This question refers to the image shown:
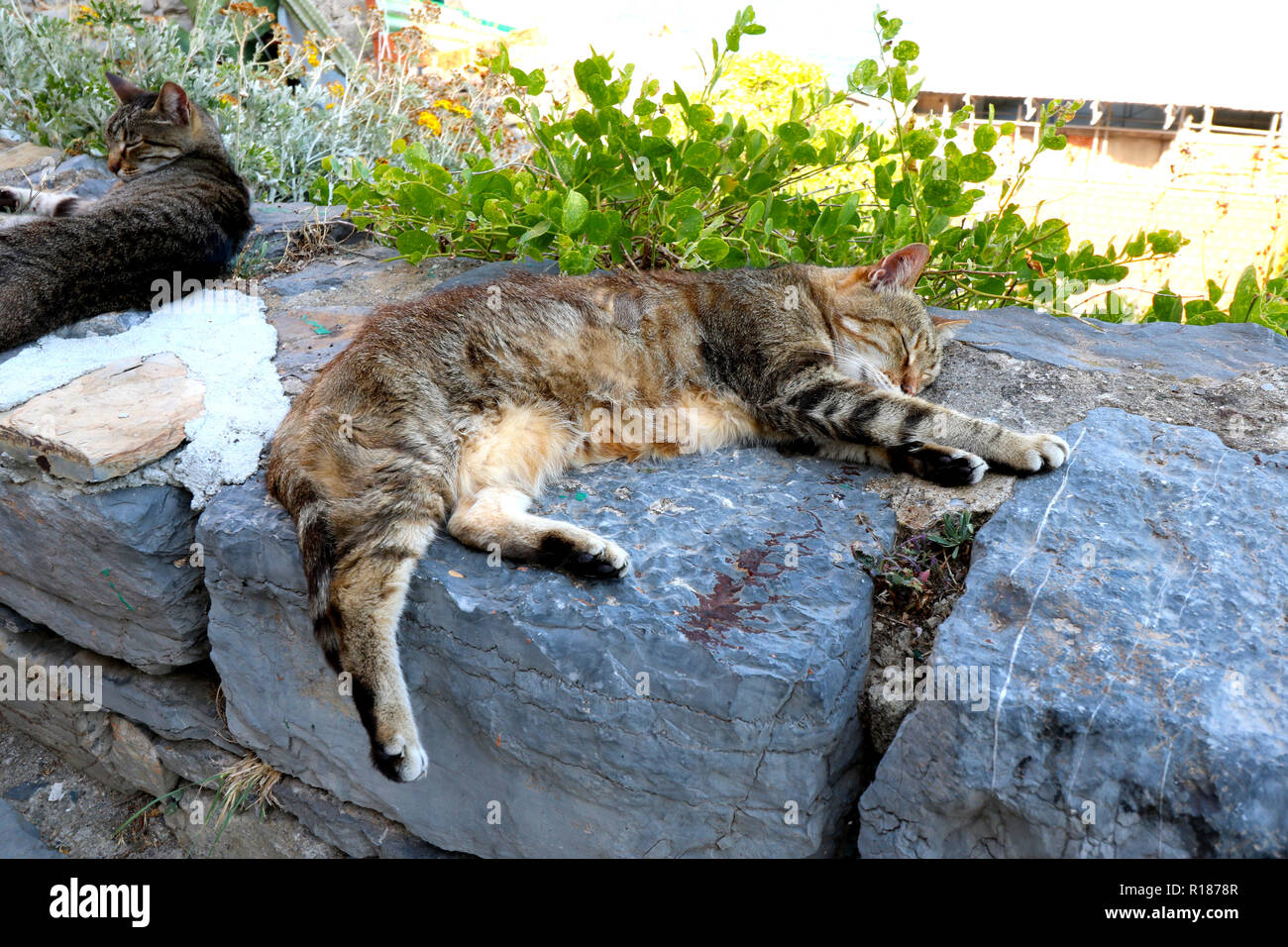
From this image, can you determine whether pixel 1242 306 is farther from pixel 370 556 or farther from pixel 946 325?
pixel 370 556

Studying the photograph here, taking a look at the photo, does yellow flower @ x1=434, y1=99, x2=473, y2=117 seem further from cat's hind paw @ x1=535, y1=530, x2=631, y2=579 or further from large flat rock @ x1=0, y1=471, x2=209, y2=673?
cat's hind paw @ x1=535, y1=530, x2=631, y2=579

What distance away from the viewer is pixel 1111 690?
1831 millimetres

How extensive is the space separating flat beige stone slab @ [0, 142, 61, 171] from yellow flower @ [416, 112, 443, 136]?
206 cm

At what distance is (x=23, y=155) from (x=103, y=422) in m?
3.62

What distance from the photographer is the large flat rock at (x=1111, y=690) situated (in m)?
1.69

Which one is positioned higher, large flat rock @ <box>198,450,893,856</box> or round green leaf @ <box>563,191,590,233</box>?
round green leaf @ <box>563,191,590,233</box>

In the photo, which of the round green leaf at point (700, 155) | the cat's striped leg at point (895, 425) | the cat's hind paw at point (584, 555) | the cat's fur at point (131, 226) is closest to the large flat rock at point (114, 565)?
the cat's fur at point (131, 226)

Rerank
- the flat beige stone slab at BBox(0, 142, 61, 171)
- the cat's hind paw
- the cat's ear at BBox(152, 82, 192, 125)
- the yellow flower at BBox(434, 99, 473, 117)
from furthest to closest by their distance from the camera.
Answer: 1. the yellow flower at BBox(434, 99, 473, 117)
2. the flat beige stone slab at BBox(0, 142, 61, 171)
3. the cat's ear at BBox(152, 82, 192, 125)
4. the cat's hind paw

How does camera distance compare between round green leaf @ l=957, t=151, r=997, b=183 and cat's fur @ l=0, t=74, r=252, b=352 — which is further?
round green leaf @ l=957, t=151, r=997, b=183

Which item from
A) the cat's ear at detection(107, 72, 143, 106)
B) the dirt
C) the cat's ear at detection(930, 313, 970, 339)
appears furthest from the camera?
the cat's ear at detection(107, 72, 143, 106)

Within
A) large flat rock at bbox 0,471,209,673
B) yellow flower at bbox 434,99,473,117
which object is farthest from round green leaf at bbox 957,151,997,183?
yellow flower at bbox 434,99,473,117

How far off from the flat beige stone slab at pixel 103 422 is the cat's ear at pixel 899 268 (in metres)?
2.28

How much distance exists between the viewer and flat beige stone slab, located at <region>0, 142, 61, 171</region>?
16.9ft

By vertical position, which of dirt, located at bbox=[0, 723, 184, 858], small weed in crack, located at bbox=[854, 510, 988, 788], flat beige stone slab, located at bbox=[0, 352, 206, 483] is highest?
flat beige stone slab, located at bbox=[0, 352, 206, 483]
